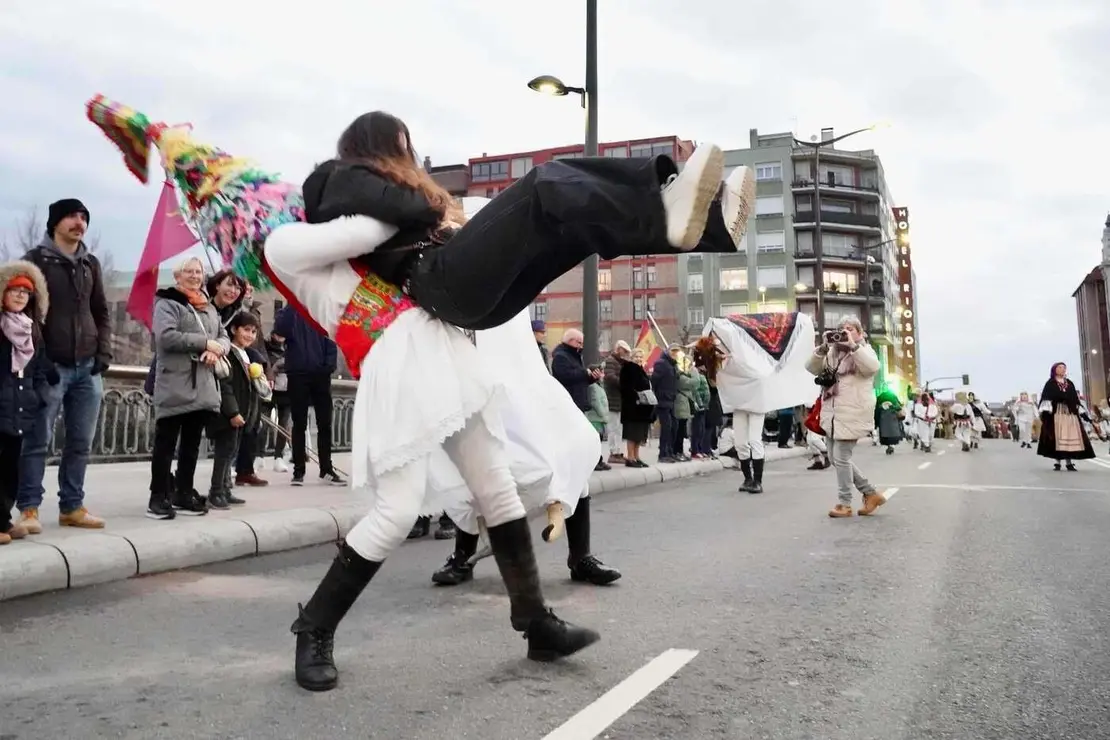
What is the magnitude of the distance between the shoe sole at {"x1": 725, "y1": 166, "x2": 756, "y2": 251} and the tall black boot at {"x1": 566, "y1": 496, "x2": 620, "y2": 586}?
2.51 meters

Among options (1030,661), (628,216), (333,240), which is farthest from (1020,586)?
(333,240)

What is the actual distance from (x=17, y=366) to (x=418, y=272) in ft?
11.3

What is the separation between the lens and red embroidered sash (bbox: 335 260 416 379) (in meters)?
2.93

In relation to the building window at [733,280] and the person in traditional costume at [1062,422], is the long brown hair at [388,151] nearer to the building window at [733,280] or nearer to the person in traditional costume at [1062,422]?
the person in traditional costume at [1062,422]

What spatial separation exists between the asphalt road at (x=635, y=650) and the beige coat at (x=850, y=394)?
1.96m

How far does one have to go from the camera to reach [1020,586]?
15.0 feet

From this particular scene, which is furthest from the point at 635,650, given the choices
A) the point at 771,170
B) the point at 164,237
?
the point at 771,170

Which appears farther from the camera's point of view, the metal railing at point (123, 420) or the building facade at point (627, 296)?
the building facade at point (627, 296)

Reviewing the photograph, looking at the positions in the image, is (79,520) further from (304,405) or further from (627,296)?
(627,296)

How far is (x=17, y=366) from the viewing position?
5027mm

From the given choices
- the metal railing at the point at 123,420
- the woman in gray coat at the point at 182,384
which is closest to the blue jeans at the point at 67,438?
the woman in gray coat at the point at 182,384

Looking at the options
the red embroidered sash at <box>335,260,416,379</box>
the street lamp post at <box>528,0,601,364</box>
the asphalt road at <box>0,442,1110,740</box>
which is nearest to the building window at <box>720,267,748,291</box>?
the street lamp post at <box>528,0,601,364</box>

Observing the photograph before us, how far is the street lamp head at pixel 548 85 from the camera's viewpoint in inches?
524

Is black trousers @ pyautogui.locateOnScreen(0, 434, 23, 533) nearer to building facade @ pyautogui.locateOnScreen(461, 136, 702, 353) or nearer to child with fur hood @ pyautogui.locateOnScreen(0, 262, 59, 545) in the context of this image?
child with fur hood @ pyautogui.locateOnScreen(0, 262, 59, 545)
